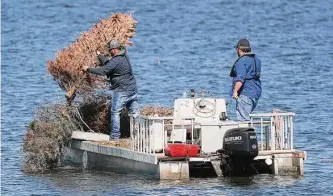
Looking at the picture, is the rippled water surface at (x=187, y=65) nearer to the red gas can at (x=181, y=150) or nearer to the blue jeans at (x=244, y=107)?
the red gas can at (x=181, y=150)

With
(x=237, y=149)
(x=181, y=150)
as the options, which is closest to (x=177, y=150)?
(x=181, y=150)

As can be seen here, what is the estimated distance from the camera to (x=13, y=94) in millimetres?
32688

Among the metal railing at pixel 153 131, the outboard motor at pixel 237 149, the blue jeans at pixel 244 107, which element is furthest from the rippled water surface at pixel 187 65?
the blue jeans at pixel 244 107

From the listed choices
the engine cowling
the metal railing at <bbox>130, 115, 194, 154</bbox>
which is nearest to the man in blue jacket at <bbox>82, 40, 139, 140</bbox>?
the metal railing at <bbox>130, 115, 194, 154</bbox>

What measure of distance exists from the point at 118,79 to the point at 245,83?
6.67 feet

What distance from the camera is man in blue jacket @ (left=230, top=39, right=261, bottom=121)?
827 inches

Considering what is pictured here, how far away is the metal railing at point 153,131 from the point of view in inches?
805

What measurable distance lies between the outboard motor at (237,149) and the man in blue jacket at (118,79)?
2149 millimetres

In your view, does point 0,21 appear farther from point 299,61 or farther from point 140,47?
point 299,61

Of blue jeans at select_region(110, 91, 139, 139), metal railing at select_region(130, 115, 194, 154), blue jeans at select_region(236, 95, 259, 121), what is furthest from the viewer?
blue jeans at select_region(110, 91, 139, 139)

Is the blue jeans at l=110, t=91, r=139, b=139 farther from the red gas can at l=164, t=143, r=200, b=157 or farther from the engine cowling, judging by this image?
the engine cowling

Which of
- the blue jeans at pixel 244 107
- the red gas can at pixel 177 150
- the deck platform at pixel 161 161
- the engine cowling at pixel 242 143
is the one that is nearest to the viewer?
the engine cowling at pixel 242 143

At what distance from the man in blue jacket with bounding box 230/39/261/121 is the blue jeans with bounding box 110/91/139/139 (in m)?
1.66

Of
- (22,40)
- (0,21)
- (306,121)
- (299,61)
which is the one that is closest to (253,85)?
(306,121)
